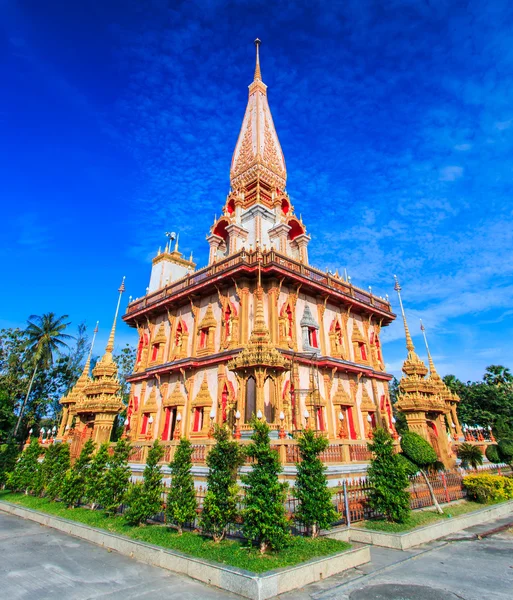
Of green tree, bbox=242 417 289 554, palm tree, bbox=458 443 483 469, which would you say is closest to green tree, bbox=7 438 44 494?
green tree, bbox=242 417 289 554

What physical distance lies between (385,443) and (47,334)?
1586 inches

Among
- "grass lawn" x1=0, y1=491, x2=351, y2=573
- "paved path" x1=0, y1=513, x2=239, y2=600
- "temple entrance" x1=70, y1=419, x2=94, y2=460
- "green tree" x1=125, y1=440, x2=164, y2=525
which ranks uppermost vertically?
"temple entrance" x1=70, y1=419, x2=94, y2=460

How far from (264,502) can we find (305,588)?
158 centimetres

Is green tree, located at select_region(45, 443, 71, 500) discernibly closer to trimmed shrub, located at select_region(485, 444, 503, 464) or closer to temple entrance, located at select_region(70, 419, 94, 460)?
temple entrance, located at select_region(70, 419, 94, 460)

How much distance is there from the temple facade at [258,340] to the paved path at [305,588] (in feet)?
18.9

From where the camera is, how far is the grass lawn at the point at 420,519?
353 inches

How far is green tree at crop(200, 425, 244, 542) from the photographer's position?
782 centimetres

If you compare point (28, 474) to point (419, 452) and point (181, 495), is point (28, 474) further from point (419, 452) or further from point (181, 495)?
point (419, 452)

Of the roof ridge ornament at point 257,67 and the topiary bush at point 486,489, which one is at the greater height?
the roof ridge ornament at point 257,67

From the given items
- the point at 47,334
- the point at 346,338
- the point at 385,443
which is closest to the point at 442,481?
the point at 385,443

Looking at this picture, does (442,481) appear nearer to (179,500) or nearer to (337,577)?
(337,577)

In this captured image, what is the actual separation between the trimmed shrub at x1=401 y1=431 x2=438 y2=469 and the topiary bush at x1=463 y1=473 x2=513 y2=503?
2279 mm

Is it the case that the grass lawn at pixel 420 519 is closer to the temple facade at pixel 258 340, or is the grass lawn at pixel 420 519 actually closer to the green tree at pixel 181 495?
the green tree at pixel 181 495

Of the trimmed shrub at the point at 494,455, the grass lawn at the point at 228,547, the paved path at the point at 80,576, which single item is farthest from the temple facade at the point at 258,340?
the trimmed shrub at the point at 494,455
